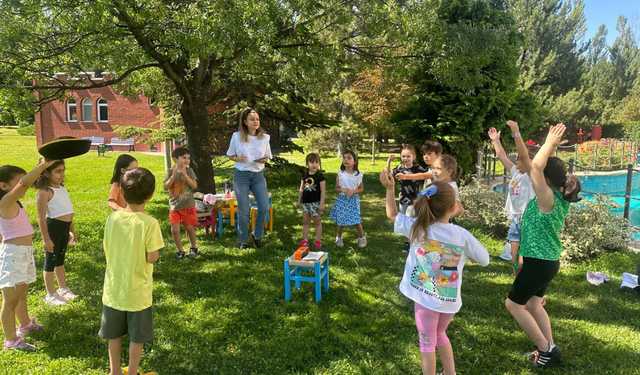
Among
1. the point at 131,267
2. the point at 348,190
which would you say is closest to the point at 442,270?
the point at 131,267

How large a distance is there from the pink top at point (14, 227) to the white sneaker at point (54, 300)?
1.28 meters

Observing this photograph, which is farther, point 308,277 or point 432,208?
point 308,277

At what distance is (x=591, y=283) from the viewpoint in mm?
Answer: 5176

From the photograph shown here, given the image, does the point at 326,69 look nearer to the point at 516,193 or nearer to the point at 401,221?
the point at 516,193

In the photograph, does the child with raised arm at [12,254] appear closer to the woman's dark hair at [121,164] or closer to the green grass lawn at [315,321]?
the green grass lawn at [315,321]

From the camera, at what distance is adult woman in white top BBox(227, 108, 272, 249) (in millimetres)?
6305

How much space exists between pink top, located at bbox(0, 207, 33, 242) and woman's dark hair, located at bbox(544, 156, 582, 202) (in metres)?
4.52

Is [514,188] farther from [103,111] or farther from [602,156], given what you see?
[103,111]

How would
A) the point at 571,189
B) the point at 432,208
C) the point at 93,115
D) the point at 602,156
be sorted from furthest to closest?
1. the point at 93,115
2. the point at 602,156
3. the point at 571,189
4. the point at 432,208

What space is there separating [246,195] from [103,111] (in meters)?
27.0

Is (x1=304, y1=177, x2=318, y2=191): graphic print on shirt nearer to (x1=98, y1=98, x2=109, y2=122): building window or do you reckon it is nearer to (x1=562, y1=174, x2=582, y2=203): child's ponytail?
(x1=562, y1=174, x2=582, y2=203): child's ponytail

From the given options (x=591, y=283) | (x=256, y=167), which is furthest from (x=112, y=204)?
(x=591, y=283)

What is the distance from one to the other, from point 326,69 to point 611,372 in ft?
20.7

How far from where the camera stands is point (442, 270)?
2.94 metres
